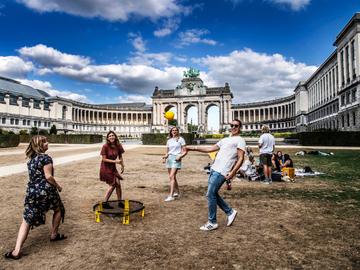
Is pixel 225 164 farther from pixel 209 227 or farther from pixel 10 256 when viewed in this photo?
pixel 10 256

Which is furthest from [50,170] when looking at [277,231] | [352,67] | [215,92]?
[215,92]

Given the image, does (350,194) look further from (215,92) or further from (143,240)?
(215,92)

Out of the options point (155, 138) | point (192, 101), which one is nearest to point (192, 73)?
point (192, 101)

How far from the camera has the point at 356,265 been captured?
3863 mm

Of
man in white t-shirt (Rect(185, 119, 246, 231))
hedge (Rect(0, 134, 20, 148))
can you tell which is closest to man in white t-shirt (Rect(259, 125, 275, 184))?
man in white t-shirt (Rect(185, 119, 246, 231))

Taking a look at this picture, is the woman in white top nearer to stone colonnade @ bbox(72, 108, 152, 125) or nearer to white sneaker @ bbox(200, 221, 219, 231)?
white sneaker @ bbox(200, 221, 219, 231)

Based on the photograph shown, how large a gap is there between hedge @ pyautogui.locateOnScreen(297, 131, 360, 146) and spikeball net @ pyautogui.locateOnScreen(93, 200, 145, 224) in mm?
38150

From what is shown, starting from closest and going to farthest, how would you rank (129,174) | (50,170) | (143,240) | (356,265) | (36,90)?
(356,265), (50,170), (143,240), (129,174), (36,90)

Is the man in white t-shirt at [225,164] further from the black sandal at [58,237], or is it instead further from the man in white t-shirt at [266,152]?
the man in white t-shirt at [266,152]

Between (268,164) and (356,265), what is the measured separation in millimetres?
6738

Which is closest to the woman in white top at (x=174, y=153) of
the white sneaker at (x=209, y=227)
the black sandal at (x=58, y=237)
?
the white sneaker at (x=209, y=227)

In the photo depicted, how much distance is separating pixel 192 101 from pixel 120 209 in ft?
349

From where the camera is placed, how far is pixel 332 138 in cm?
3800

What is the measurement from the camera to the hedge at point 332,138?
36.7 meters
